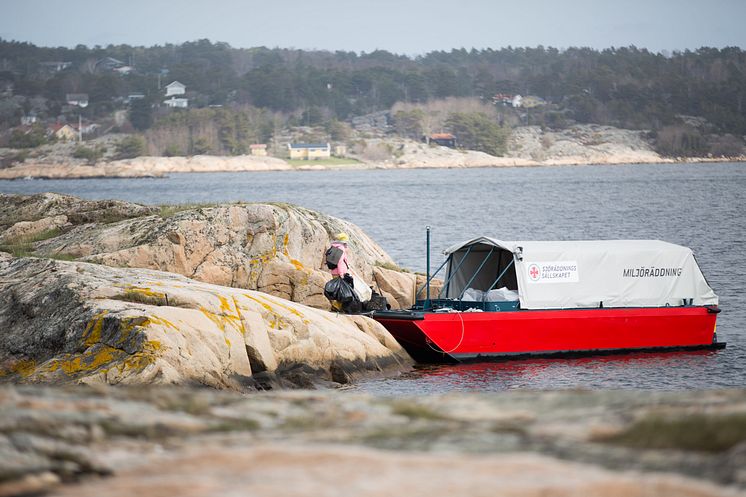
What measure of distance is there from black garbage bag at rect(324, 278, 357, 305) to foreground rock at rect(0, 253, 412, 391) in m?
1.82

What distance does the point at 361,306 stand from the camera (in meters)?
22.3

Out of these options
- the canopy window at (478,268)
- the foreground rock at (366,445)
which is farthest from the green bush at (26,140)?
the foreground rock at (366,445)

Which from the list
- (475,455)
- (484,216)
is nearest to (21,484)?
(475,455)

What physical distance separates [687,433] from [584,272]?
18.1m

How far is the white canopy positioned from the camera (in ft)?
74.8

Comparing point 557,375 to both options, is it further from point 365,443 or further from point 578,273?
point 365,443

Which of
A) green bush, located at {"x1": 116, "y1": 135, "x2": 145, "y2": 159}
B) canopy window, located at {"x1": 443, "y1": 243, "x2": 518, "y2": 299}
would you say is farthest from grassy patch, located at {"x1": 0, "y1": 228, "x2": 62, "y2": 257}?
green bush, located at {"x1": 116, "y1": 135, "x2": 145, "y2": 159}

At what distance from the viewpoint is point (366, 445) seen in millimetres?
5598

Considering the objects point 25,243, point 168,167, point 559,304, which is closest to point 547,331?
point 559,304

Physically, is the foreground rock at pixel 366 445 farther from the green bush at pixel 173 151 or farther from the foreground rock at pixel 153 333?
the green bush at pixel 173 151

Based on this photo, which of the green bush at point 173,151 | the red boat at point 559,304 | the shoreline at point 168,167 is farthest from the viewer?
the green bush at point 173,151

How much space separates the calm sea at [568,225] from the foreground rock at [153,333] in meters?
1.41

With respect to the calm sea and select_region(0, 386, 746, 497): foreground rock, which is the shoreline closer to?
the calm sea

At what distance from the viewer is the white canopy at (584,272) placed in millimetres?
22812
